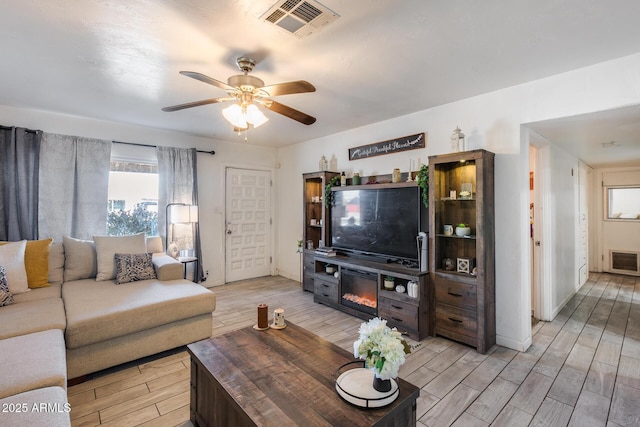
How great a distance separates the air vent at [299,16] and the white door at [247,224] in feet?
12.2

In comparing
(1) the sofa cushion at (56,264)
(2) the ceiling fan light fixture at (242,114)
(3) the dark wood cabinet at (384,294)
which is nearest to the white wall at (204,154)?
(1) the sofa cushion at (56,264)

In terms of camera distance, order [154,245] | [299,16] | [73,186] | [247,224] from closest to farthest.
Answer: [299,16] < [73,186] < [154,245] < [247,224]

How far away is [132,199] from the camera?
4.27 metres

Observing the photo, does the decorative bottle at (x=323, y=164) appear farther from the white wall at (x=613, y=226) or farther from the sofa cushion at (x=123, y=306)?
the white wall at (x=613, y=226)

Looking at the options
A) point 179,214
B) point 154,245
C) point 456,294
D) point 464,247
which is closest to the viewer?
point 456,294

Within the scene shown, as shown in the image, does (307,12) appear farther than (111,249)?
No

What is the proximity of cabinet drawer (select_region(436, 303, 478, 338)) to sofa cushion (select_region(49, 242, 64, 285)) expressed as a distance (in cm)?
398

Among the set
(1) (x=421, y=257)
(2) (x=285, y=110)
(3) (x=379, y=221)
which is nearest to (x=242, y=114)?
(2) (x=285, y=110)

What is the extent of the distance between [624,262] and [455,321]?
5552 mm

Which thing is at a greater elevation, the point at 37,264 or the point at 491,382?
the point at 37,264

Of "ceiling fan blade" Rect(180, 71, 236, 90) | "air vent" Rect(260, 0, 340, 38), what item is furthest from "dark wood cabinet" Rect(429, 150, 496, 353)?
"ceiling fan blade" Rect(180, 71, 236, 90)

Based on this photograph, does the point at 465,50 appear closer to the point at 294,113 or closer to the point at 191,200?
the point at 294,113

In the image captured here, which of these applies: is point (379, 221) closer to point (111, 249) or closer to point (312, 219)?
point (312, 219)

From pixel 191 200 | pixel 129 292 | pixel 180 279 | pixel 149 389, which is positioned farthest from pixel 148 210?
pixel 149 389
